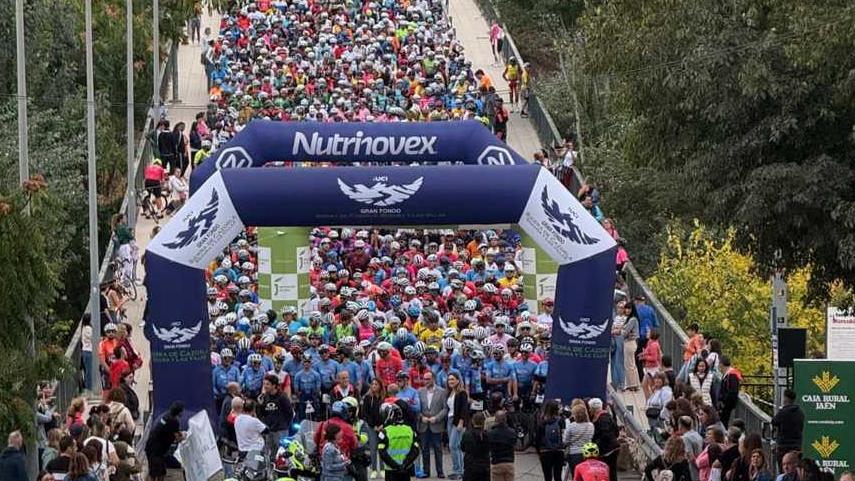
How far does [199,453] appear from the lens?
2525 cm

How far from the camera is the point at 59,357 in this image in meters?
26.3

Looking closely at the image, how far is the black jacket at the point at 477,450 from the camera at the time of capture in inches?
997

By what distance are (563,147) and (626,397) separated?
15708 millimetres

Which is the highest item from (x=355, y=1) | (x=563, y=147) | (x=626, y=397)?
(x=355, y=1)

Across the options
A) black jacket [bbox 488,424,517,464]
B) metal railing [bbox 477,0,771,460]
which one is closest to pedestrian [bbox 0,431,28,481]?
black jacket [bbox 488,424,517,464]

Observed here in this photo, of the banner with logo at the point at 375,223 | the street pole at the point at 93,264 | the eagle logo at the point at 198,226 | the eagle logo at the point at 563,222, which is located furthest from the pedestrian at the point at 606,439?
the street pole at the point at 93,264

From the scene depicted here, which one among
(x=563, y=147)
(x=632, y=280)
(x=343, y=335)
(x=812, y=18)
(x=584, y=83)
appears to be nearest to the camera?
(x=812, y=18)

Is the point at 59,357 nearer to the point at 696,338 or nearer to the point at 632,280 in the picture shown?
the point at 696,338

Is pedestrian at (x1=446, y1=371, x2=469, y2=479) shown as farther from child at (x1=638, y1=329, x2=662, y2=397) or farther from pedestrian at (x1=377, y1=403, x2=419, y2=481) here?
child at (x1=638, y1=329, x2=662, y2=397)

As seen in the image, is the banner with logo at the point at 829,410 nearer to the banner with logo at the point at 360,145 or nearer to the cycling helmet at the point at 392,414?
the cycling helmet at the point at 392,414

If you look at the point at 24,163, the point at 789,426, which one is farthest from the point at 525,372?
the point at 24,163

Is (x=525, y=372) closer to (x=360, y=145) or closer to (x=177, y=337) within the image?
(x=177, y=337)

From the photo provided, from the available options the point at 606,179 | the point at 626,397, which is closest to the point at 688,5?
the point at 626,397

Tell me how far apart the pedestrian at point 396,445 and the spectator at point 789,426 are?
3.78m
